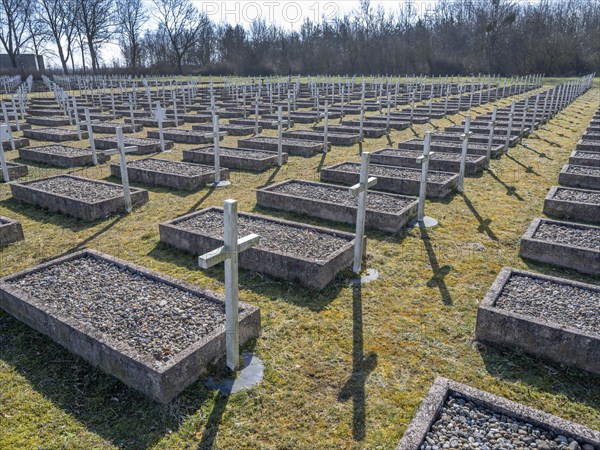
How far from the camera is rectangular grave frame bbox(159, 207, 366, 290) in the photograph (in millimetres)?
5426

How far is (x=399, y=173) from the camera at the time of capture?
1025 centimetres

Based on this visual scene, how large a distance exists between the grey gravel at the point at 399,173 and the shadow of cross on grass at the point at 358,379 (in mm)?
5536

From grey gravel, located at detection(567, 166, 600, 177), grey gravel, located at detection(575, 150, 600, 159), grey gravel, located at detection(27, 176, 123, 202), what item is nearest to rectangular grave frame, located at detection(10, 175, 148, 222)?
grey gravel, located at detection(27, 176, 123, 202)

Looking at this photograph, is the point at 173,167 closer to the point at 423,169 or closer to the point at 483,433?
the point at 423,169

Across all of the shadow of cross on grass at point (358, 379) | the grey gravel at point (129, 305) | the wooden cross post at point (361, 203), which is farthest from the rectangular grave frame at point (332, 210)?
the grey gravel at point (129, 305)

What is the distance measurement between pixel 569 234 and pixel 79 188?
8.56 meters

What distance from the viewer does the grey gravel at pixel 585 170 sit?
10.0 m

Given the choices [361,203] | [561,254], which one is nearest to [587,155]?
[561,254]

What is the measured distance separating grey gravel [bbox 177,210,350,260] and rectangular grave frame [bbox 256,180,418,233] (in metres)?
1.21

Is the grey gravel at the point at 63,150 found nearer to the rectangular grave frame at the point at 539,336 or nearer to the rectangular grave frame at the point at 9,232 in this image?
the rectangular grave frame at the point at 9,232

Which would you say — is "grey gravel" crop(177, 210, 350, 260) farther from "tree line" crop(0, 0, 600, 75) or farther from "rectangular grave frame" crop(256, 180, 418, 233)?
"tree line" crop(0, 0, 600, 75)

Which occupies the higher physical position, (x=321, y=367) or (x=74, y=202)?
(x=74, y=202)

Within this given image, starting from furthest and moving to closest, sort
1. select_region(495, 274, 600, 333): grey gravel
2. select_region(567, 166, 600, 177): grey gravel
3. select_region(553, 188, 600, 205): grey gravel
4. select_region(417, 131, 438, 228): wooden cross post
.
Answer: select_region(567, 166, 600, 177): grey gravel → select_region(553, 188, 600, 205): grey gravel → select_region(417, 131, 438, 228): wooden cross post → select_region(495, 274, 600, 333): grey gravel

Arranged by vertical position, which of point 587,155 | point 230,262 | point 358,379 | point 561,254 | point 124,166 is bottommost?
point 358,379
